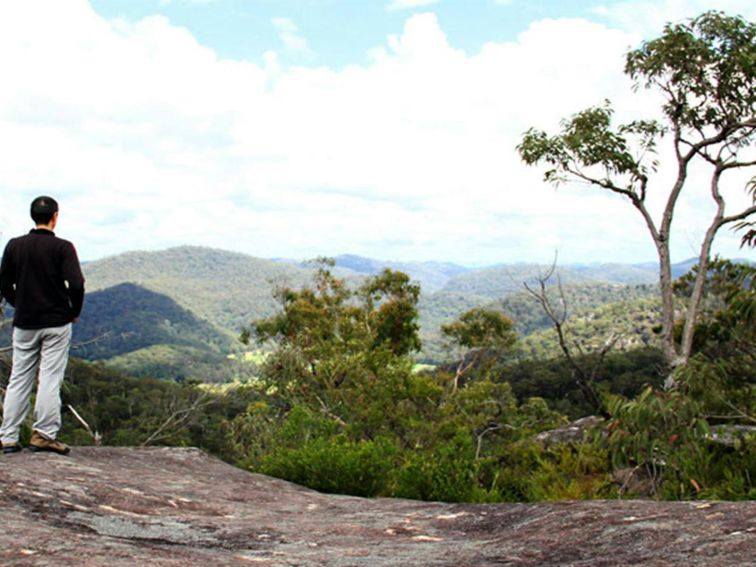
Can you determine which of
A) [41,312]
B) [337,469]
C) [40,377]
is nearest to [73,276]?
[41,312]

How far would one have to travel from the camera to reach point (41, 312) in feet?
20.9

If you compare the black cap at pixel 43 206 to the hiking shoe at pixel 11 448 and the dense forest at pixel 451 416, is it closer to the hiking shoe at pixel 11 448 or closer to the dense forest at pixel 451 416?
the hiking shoe at pixel 11 448

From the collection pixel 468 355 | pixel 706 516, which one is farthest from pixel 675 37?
pixel 468 355

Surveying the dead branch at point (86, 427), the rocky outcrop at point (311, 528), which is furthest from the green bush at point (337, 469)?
the dead branch at point (86, 427)

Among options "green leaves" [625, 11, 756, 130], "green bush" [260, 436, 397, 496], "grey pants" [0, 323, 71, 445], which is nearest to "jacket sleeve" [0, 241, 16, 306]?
"grey pants" [0, 323, 71, 445]

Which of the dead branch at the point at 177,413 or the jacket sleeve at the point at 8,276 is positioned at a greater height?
the jacket sleeve at the point at 8,276

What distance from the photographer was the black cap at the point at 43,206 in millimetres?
6406

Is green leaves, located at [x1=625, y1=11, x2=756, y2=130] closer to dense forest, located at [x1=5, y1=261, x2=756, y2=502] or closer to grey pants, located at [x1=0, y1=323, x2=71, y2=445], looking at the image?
dense forest, located at [x1=5, y1=261, x2=756, y2=502]

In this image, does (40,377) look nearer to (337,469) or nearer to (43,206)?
(43,206)

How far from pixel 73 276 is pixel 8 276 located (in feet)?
2.29

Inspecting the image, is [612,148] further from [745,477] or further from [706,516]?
[706,516]

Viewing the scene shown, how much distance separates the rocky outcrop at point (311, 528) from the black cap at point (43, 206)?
2.12 metres

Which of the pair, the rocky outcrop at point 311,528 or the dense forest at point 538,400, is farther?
the dense forest at point 538,400

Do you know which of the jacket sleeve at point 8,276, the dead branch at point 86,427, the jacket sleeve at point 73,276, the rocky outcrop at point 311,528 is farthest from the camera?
the dead branch at point 86,427
